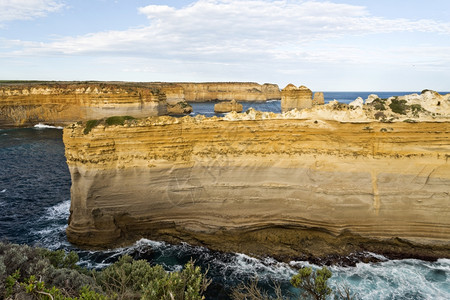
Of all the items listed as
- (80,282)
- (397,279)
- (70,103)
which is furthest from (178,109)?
(80,282)

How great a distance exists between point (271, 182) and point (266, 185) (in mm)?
291

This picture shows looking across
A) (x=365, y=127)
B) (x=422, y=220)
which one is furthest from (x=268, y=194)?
(x=422, y=220)

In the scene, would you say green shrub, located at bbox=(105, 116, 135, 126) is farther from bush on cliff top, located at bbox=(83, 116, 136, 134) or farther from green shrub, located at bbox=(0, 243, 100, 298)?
green shrub, located at bbox=(0, 243, 100, 298)

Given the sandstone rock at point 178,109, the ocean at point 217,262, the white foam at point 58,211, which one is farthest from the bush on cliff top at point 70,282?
the sandstone rock at point 178,109

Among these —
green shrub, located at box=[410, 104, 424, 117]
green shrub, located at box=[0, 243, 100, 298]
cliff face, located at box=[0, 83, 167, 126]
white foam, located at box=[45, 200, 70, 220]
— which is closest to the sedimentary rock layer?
green shrub, located at box=[410, 104, 424, 117]

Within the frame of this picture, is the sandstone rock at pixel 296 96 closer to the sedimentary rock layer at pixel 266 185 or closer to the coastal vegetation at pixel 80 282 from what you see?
the sedimentary rock layer at pixel 266 185

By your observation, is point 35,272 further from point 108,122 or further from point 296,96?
point 296,96

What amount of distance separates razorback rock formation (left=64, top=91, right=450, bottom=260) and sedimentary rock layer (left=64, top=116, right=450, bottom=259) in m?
0.05

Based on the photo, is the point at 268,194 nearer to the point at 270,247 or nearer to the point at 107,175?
the point at 270,247

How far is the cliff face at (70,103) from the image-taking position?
173 ft

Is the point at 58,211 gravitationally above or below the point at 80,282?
below

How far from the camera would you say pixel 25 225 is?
17.7 m

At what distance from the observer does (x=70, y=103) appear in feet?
185

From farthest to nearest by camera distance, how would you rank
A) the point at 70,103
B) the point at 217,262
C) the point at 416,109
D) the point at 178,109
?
the point at 178,109
the point at 70,103
the point at 217,262
the point at 416,109
